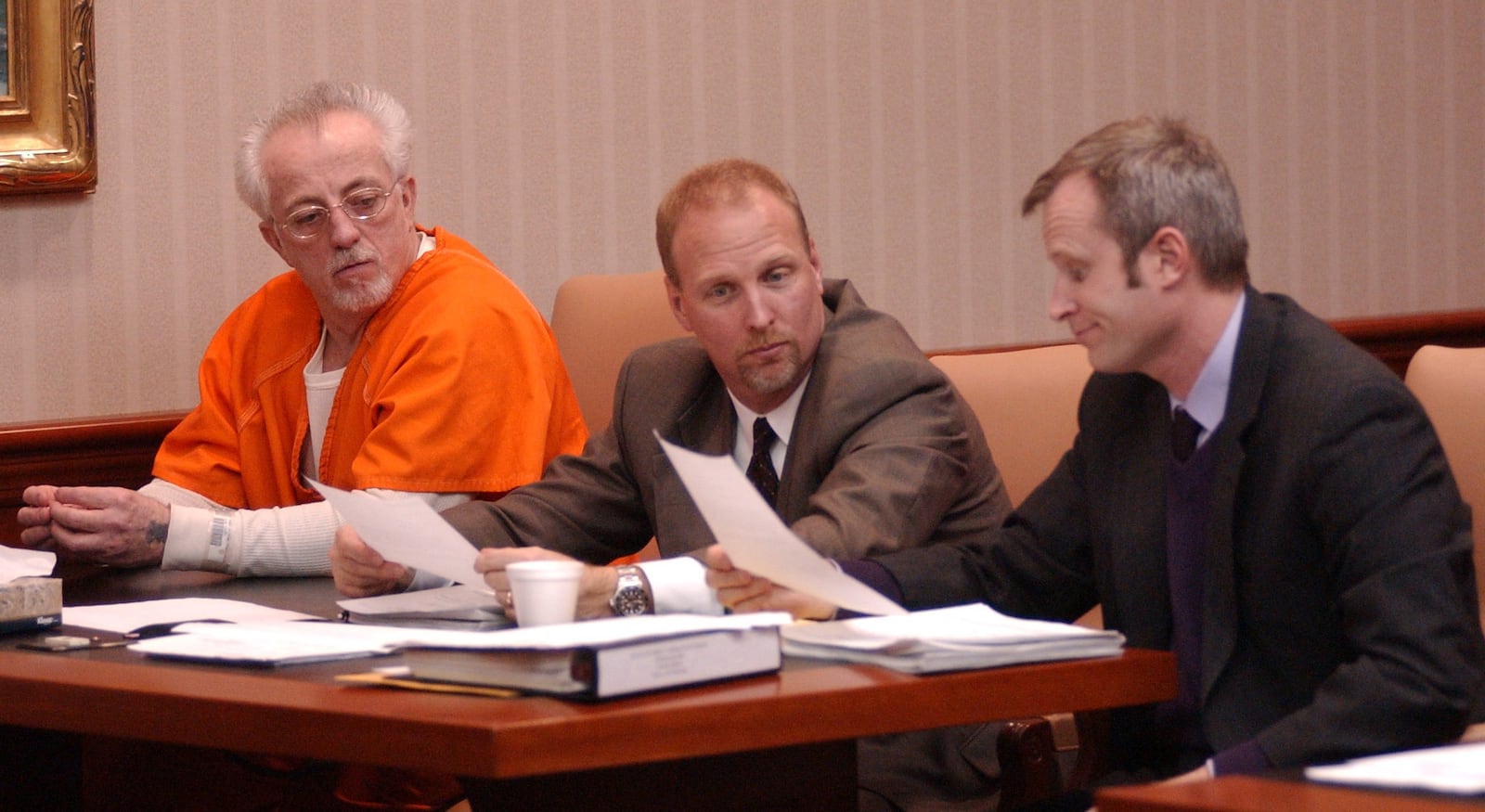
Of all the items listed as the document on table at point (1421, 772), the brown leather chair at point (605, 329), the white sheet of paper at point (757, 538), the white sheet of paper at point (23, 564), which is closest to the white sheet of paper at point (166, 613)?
the white sheet of paper at point (23, 564)

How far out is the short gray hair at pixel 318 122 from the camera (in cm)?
302

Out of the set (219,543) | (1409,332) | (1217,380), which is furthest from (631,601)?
(1409,332)

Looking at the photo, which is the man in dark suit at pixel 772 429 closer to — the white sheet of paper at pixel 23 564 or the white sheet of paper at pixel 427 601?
the white sheet of paper at pixel 427 601

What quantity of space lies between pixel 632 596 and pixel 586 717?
0.56m

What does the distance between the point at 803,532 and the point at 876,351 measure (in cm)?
38

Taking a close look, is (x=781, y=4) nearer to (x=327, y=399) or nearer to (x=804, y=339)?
(x=327, y=399)

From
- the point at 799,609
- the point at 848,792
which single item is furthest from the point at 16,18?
the point at 848,792

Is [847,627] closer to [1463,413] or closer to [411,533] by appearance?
[411,533]

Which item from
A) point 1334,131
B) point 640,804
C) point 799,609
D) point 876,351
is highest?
point 1334,131

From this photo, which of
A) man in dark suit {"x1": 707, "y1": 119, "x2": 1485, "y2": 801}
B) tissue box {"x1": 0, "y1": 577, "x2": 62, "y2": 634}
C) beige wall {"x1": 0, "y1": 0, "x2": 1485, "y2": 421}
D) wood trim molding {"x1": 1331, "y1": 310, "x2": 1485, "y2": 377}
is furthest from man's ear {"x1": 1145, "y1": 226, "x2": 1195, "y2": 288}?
wood trim molding {"x1": 1331, "y1": 310, "x2": 1485, "y2": 377}

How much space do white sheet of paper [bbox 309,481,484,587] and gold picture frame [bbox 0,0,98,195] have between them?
1775 mm

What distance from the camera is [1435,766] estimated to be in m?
1.22

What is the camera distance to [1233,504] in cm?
179

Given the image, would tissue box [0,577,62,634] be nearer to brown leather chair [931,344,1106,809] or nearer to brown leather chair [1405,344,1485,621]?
brown leather chair [931,344,1106,809]
